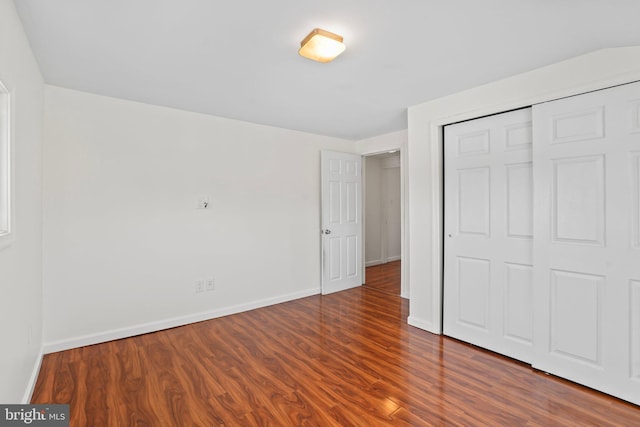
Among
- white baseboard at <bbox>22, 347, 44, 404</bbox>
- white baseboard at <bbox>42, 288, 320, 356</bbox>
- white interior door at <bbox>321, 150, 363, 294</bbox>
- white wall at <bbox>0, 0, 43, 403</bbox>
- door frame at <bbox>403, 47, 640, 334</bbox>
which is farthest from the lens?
white interior door at <bbox>321, 150, 363, 294</bbox>

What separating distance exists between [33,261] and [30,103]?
1.15 metres

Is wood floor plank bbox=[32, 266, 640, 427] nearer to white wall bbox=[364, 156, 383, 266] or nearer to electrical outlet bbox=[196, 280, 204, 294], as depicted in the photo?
electrical outlet bbox=[196, 280, 204, 294]

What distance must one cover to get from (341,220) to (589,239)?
9.80ft

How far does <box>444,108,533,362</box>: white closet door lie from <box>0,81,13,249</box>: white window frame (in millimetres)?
3319

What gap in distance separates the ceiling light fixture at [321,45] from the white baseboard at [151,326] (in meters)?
2.98

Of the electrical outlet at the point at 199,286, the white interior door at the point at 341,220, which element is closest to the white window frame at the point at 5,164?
the electrical outlet at the point at 199,286

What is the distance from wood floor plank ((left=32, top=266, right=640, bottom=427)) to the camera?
1862 mm

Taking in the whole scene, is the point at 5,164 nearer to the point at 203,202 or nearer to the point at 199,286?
the point at 203,202

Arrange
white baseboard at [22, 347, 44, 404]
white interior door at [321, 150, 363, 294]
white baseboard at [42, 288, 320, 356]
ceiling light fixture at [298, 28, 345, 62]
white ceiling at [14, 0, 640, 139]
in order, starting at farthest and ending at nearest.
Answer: white interior door at [321, 150, 363, 294] < white baseboard at [42, 288, 320, 356] < white baseboard at [22, 347, 44, 404] < ceiling light fixture at [298, 28, 345, 62] < white ceiling at [14, 0, 640, 139]

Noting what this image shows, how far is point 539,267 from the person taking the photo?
238cm

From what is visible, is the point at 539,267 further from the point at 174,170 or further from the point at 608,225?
the point at 174,170

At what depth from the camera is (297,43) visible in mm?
1990

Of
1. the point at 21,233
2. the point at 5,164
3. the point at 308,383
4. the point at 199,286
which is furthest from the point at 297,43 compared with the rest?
the point at 199,286

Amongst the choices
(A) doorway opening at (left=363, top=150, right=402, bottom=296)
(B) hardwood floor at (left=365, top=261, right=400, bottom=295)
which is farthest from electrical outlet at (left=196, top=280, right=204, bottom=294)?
(A) doorway opening at (left=363, top=150, right=402, bottom=296)
